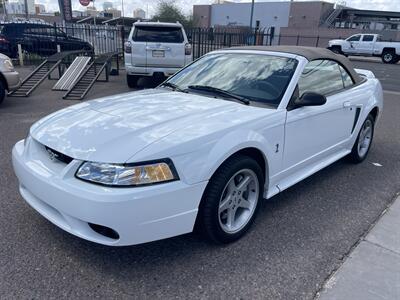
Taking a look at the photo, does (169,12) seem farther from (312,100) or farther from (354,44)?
(312,100)

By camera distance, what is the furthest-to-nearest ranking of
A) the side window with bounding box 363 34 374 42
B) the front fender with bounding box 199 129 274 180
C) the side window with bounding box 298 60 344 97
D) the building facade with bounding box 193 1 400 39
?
1. the building facade with bounding box 193 1 400 39
2. the side window with bounding box 363 34 374 42
3. the side window with bounding box 298 60 344 97
4. the front fender with bounding box 199 129 274 180

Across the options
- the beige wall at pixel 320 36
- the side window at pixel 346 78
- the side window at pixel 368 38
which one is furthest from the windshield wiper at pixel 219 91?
the beige wall at pixel 320 36

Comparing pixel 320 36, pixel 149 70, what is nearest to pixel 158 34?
pixel 149 70

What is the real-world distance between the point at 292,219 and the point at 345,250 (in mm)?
570

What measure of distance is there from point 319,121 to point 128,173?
7.10ft

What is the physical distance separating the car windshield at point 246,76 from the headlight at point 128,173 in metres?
1.33

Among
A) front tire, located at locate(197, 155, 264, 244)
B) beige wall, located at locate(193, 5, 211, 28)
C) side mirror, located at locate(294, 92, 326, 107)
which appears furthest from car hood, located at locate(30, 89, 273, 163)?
beige wall, located at locate(193, 5, 211, 28)

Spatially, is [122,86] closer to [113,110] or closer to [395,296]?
[113,110]

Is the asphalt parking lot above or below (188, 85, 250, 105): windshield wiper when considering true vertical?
below

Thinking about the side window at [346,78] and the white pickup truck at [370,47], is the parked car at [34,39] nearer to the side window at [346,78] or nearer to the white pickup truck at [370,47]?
the side window at [346,78]

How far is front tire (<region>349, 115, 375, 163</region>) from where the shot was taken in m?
4.69

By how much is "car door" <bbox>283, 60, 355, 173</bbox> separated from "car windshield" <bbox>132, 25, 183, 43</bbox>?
20.0ft

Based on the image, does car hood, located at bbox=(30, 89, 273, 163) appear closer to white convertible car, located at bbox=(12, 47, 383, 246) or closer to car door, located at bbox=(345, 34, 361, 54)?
white convertible car, located at bbox=(12, 47, 383, 246)

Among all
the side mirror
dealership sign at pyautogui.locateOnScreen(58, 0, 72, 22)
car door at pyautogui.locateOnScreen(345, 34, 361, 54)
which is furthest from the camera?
car door at pyautogui.locateOnScreen(345, 34, 361, 54)
